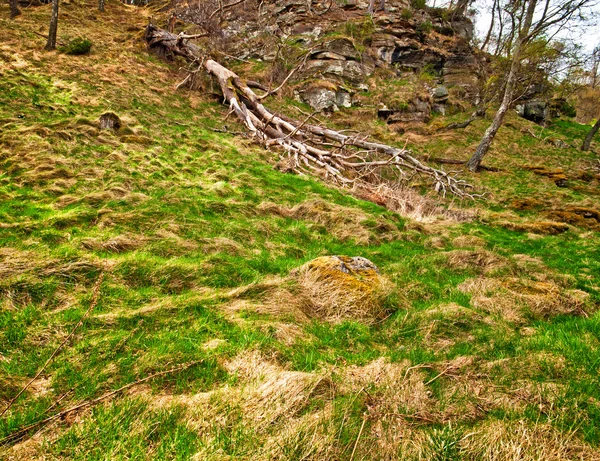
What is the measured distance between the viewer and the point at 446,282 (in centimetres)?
533

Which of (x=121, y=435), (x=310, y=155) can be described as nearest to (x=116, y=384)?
(x=121, y=435)

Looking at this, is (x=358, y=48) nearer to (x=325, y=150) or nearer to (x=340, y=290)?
(x=325, y=150)

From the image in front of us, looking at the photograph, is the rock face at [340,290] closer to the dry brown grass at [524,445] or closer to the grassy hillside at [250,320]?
the grassy hillside at [250,320]

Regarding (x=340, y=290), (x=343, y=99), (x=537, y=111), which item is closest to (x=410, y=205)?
(x=340, y=290)

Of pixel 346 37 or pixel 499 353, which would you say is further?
pixel 346 37

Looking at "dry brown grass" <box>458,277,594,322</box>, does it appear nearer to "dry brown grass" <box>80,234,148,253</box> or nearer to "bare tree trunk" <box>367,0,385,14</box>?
"dry brown grass" <box>80,234,148,253</box>

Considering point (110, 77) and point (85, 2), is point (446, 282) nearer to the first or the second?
point (110, 77)

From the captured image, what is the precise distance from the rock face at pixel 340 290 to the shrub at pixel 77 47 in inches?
618

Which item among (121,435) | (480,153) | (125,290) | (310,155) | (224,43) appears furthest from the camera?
(224,43)

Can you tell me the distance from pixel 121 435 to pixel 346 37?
1053 inches

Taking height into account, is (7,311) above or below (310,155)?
below

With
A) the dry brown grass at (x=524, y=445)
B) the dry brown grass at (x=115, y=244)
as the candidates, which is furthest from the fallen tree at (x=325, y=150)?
the dry brown grass at (x=524, y=445)

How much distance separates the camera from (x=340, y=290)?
13.5 ft

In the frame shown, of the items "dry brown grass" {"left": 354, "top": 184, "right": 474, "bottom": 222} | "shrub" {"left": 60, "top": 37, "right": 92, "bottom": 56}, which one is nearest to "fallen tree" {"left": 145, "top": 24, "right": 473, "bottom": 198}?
"dry brown grass" {"left": 354, "top": 184, "right": 474, "bottom": 222}
